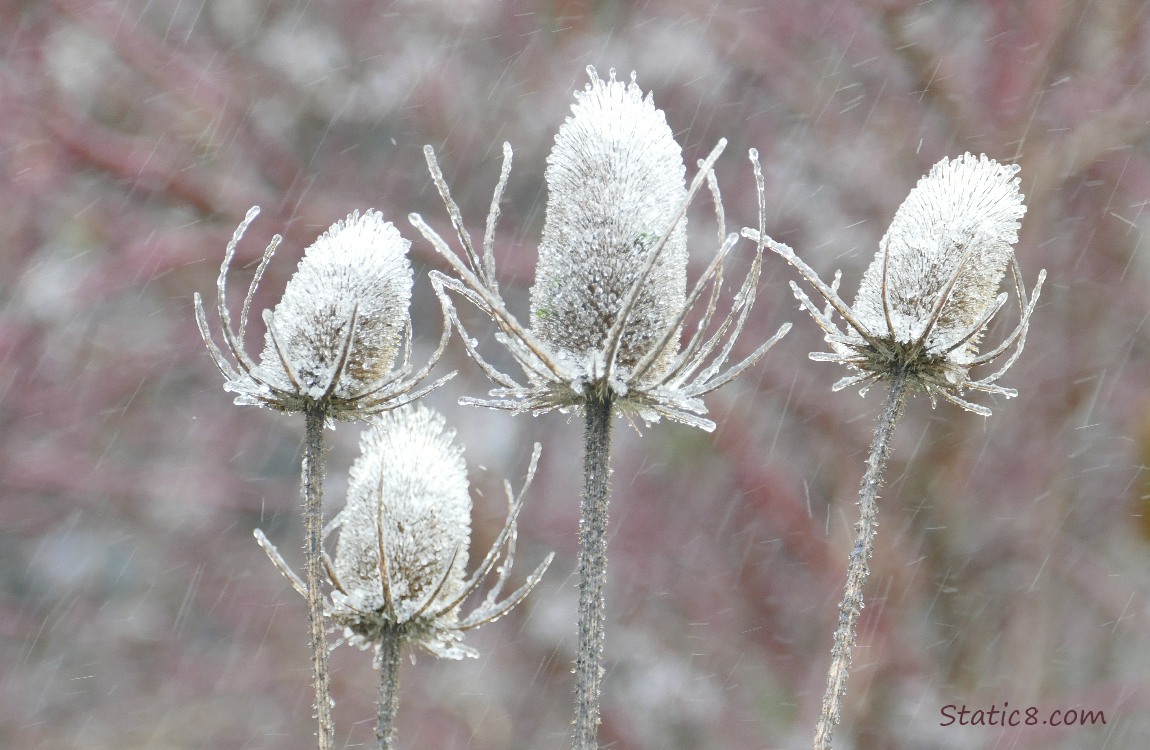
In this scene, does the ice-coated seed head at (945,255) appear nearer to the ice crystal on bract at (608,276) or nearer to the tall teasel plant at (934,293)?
the tall teasel plant at (934,293)

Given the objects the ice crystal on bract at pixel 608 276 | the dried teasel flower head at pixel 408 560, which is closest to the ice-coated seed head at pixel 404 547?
the dried teasel flower head at pixel 408 560

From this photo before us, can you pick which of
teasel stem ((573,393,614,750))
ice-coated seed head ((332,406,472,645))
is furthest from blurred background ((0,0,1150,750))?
teasel stem ((573,393,614,750))

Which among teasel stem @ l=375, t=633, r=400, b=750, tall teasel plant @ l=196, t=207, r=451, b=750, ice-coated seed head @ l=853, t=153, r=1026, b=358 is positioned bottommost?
teasel stem @ l=375, t=633, r=400, b=750

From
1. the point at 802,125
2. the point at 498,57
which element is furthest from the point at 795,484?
the point at 498,57

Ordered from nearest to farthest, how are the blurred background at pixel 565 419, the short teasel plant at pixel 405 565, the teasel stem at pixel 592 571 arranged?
the teasel stem at pixel 592 571, the short teasel plant at pixel 405 565, the blurred background at pixel 565 419

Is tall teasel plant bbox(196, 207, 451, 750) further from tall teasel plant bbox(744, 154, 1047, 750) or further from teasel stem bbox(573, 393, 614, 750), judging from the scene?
tall teasel plant bbox(744, 154, 1047, 750)
